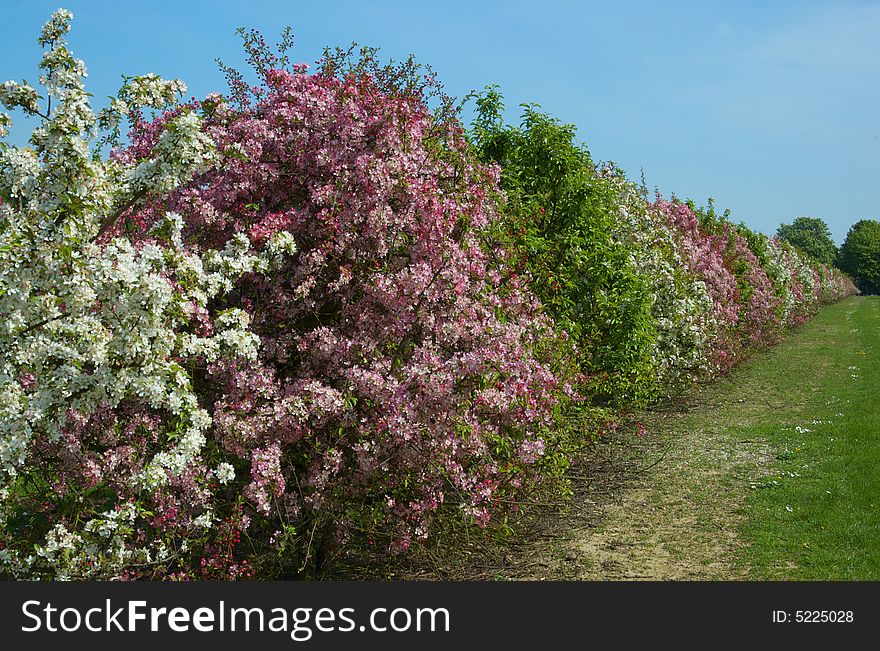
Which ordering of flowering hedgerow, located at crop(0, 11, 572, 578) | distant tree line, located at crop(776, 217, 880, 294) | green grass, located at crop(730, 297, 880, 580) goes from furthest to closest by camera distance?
distant tree line, located at crop(776, 217, 880, 294), green grass, located at crop(730, 297, 880, 580), flowering hedgerow, located at crop(0, 11, 572, 578)

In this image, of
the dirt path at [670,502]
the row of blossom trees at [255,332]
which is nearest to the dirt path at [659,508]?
the dirt path at [670,502]

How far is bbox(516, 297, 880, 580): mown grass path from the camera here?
8047 mm

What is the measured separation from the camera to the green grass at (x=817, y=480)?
26.3 feet

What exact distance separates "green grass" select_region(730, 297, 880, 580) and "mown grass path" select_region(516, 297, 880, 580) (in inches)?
0.8

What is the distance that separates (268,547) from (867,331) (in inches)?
1343

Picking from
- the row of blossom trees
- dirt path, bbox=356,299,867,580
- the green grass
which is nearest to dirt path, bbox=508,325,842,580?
dirt path, bbox=356,299,867,580

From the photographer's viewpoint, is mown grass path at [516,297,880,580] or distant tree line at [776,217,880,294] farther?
distant tree line at [776,217,880,294]

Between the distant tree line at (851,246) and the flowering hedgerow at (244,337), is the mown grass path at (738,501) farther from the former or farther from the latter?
the distant tree line at (851,246)

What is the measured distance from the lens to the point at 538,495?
10.0 meters

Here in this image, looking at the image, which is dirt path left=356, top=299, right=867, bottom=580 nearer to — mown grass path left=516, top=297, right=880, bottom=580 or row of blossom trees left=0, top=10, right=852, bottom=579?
mown grass path left=516, top=297, right=880, bottom=580

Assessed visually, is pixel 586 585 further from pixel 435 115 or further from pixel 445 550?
pixel 435 115

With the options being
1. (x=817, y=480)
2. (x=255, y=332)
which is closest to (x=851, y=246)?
(x=817, y=480)

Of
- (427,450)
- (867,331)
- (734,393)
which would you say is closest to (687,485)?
(427,450)

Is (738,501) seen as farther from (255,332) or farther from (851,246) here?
(851,246)
